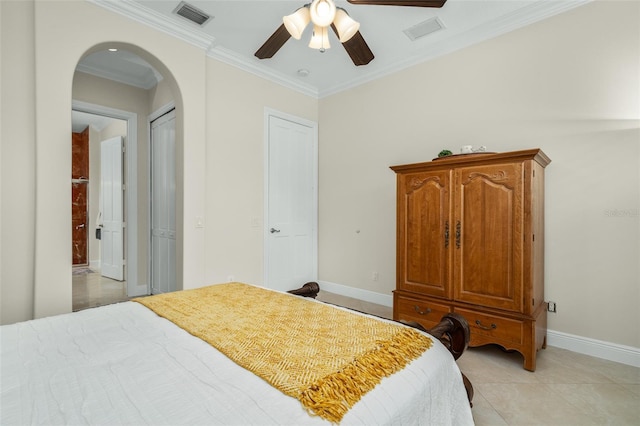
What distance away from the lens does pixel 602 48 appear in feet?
8.09

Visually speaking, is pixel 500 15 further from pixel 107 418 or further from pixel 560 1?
pixel 107 418

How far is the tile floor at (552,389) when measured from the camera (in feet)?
5.70

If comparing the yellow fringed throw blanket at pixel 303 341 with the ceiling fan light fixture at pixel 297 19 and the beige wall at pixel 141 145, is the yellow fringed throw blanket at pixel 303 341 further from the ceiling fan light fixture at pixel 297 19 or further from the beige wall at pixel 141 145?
the beige wall at pixel 141 145

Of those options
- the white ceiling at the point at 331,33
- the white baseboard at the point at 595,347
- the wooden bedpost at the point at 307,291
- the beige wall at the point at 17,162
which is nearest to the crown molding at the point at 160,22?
the white ceiling at the point at 331,33

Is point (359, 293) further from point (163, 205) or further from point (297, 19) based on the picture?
point (297, 19)

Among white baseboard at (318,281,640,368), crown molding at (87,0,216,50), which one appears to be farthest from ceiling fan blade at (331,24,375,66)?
white baseboard at (318,281,640,368)

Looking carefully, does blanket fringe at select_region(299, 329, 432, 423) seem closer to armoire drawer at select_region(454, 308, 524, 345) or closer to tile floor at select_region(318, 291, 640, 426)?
tile floor at select_region(318, 291, 640, 426)

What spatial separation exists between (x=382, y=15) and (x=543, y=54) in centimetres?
145

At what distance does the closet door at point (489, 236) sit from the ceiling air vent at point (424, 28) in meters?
1.45

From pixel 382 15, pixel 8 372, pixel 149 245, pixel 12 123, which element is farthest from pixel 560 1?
pixel 149 245

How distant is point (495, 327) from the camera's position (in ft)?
7.93

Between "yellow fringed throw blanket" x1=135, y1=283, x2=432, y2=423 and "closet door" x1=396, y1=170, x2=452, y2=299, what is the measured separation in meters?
1.46

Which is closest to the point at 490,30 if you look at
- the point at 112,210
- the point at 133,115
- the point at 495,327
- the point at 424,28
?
the point at 424,28

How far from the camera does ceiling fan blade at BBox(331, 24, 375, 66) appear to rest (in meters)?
2.30
